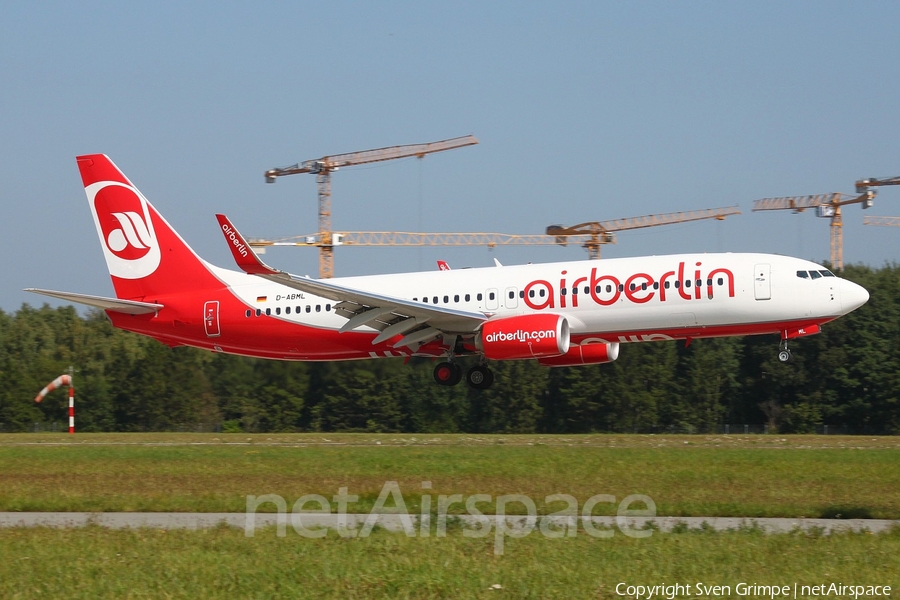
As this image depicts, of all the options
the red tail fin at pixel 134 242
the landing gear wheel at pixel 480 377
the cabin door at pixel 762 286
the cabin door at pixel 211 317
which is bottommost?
the landing gear wheel at pixel 480 377

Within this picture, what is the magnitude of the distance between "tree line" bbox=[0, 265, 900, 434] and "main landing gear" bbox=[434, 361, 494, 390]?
13674mm

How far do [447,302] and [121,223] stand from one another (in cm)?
1157

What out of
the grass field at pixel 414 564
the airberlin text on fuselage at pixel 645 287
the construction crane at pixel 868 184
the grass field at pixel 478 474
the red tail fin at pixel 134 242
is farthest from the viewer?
the construction crane at pixel 868 184

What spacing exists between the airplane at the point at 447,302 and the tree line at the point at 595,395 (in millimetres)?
12129

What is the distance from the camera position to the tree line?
4988cm

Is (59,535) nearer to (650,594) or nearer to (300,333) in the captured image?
(650,594)

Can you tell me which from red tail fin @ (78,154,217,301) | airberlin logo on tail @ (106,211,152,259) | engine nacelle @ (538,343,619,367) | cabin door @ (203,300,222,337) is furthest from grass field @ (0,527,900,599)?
airberlin logo on tail @ (106,211,152,259)

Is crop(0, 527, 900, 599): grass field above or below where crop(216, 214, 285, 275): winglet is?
below

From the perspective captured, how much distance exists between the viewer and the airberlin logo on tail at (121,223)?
3481cm

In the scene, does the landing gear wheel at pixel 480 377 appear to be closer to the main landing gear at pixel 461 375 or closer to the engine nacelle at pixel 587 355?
the main landing gear at pixel 461 375

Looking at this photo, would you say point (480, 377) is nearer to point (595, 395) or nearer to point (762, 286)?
point (762, 286)

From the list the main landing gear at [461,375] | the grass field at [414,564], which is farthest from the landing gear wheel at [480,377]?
the grass field at [414,564]

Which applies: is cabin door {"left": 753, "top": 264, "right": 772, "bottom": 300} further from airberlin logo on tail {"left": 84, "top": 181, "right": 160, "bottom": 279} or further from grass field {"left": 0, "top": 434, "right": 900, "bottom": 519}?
airberlin logo on tail {"left": 84, "top": 181, "right": 160, "bottom": 279}

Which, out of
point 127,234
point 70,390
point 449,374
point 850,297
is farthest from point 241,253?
point 70,390
